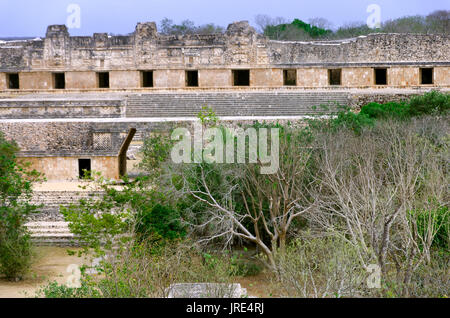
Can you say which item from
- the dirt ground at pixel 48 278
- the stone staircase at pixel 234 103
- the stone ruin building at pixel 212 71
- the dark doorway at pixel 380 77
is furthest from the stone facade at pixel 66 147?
the dark doorway at pixel 380 77

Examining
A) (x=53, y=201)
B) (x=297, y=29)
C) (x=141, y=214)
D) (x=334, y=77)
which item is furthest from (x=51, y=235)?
(x=297, y=29)

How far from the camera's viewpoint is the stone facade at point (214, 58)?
20.2m

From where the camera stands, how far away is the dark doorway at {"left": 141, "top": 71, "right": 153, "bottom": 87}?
70.9 feet

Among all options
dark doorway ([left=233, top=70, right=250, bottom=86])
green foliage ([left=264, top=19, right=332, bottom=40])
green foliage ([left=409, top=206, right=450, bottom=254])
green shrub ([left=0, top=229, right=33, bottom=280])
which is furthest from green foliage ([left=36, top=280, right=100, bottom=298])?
green foliage ([left=264, top=19, right=332, bottom=40])

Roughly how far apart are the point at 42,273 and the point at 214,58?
38.1ft

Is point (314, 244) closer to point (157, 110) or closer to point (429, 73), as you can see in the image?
point (157, 110)

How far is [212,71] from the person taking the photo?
2091 centimetres

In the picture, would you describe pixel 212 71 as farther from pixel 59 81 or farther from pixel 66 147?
pixel 66 147

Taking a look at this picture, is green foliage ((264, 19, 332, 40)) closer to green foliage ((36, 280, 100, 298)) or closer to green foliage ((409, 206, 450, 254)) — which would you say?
green foliage ((409, 206, 450, 254))

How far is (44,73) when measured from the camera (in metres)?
21.4

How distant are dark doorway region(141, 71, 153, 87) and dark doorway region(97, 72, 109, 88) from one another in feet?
4.55

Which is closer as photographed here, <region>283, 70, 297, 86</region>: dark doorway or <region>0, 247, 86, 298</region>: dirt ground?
<region>0, 247, 86, 298</region>: dirt ground
